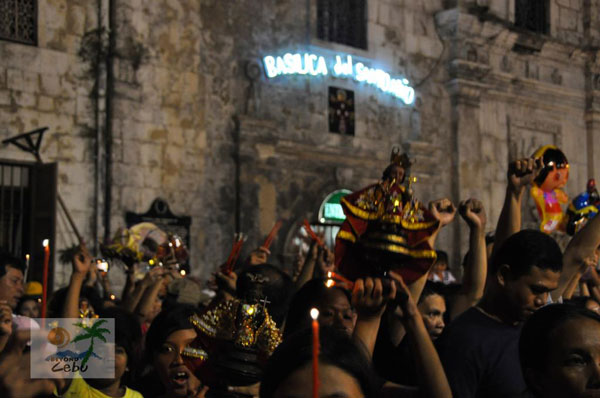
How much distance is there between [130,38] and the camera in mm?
12578

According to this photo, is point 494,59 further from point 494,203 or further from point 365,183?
point 365,183

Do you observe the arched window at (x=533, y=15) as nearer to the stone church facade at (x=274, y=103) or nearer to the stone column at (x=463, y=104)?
the stone church facade at (x=274, y=103)

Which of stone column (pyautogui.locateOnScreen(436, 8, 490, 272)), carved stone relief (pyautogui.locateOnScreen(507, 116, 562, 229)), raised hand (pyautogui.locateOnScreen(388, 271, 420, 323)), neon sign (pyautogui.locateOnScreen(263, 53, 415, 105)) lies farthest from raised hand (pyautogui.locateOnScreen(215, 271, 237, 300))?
carved stone relief (pyautogui.locateOnScreen(507, 116, 562, 229))

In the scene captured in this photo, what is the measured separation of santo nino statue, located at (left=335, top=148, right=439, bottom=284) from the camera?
10.9 ft

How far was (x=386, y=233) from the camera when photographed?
132 inches

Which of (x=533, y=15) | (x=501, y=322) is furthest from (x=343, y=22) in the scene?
(x=501, y=322)

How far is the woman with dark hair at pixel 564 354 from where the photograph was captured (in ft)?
9.94

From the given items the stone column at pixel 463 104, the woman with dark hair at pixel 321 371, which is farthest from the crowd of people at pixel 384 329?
the stone column at pixel 463 104

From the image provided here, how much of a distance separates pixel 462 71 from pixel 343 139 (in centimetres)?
308

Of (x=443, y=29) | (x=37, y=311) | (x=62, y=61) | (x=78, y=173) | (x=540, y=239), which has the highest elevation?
(x=443, y=29)

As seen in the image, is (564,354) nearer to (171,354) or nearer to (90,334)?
(171,354)

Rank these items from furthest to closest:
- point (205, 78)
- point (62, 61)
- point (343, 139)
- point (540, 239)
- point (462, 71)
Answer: point (462, 71) → point (343, 139) → point (205, 78) → point (62, 61) → point (540, 239)

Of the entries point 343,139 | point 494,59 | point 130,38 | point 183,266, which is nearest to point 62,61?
point 130,38

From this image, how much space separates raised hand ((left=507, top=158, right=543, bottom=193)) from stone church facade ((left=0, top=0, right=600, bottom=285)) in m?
7.54
